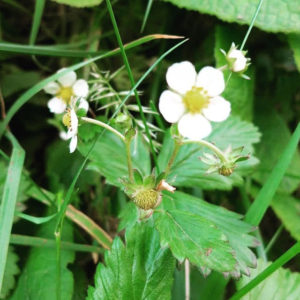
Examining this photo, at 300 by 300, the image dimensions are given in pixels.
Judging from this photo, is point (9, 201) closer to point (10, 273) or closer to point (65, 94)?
point (10, 273)

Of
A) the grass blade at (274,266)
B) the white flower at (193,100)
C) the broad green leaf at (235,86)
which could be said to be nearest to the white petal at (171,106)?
the white flower at (193,100)

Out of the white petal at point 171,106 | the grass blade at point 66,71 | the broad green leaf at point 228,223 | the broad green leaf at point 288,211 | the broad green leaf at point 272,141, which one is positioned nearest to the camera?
the white petal at point 171,106

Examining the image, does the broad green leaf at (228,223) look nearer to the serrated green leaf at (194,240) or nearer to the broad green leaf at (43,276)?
the serrated green leaf at (194,240)

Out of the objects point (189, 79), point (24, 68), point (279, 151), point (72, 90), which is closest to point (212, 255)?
point (189, 79)

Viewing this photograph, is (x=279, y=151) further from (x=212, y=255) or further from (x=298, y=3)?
(x=212, y=255)

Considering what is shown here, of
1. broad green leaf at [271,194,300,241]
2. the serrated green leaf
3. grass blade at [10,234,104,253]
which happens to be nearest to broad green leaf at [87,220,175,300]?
the serrated green leaf

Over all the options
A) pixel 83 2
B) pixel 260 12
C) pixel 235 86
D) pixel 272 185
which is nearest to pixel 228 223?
pixel 272 185
